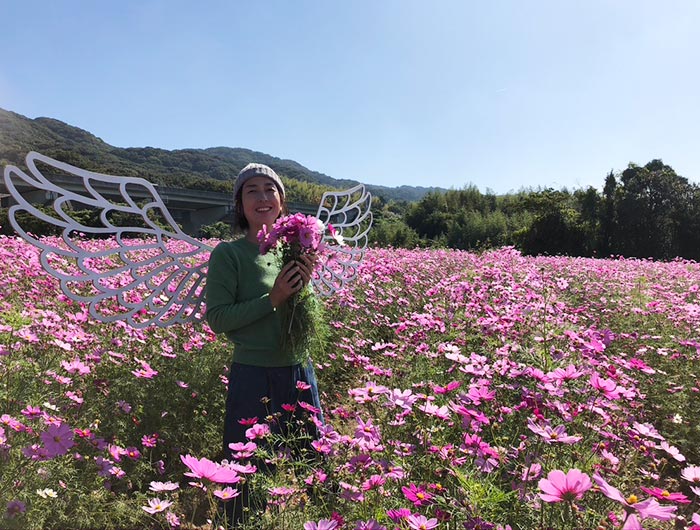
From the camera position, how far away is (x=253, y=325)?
1.71 metres

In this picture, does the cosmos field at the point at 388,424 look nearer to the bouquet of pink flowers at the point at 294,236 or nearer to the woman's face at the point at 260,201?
the bouquet of pink flowers at the point at 294,236

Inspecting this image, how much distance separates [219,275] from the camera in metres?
1.67

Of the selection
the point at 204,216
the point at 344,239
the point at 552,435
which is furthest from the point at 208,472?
the point at 204,216

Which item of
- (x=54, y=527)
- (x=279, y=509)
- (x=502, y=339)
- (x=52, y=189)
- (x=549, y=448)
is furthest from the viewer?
(x=502, y=339)

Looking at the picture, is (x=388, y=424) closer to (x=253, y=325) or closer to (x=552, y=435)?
(x=552, y=435)

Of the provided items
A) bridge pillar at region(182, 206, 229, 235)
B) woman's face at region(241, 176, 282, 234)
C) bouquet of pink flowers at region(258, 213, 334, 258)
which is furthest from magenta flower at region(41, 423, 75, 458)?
bridge pillar at region(182, 206, 229, 235)

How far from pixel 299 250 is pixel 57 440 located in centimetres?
96

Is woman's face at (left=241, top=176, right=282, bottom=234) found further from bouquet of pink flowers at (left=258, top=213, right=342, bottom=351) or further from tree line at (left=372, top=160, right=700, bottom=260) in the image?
tree line at (left=372, top=160, right=700, bottom=260)

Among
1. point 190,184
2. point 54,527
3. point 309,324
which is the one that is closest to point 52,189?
point 309,324

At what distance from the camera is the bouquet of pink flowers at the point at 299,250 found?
1474mm

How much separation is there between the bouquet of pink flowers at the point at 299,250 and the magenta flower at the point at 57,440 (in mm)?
755

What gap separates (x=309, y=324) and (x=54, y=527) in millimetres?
1399

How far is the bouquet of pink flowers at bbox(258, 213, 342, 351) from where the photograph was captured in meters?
1.47

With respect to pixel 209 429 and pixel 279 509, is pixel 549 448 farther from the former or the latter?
pixel 209 429
